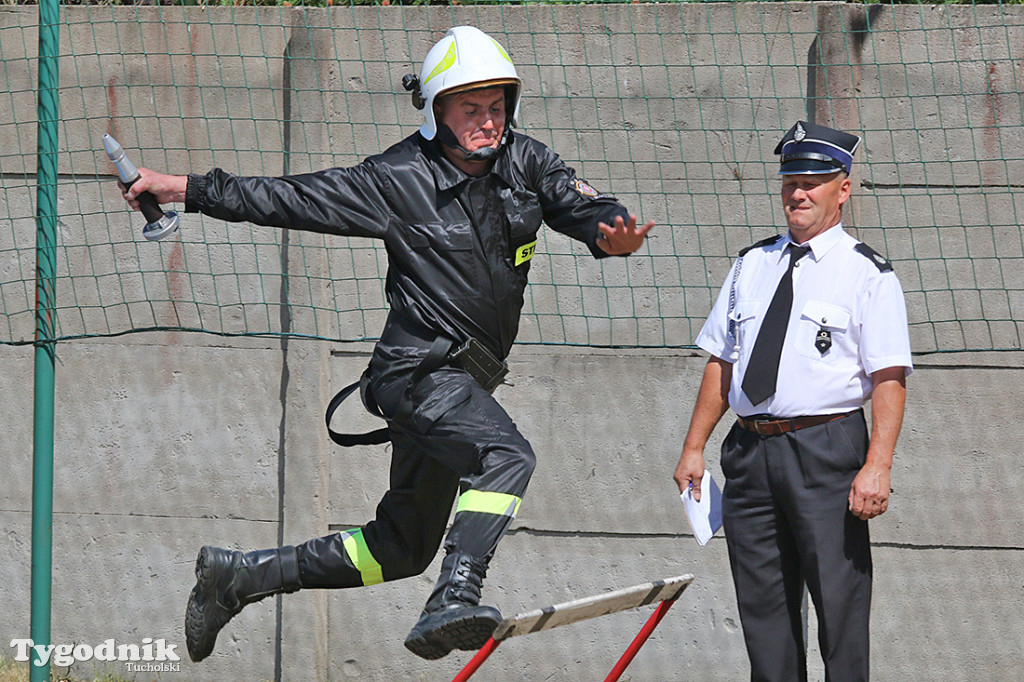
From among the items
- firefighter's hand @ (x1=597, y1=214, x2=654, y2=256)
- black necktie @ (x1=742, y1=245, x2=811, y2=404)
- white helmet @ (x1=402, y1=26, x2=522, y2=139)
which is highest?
white helmet @ (x1=402, y1=26, x2=522, y2=139)

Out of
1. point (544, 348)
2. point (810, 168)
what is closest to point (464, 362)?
point (810, 168)

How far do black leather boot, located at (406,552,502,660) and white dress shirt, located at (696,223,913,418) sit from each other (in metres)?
1.03

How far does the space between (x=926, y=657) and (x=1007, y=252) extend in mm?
1696

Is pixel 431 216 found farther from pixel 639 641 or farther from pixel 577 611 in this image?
pixel 639 641

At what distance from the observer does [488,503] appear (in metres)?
3.56

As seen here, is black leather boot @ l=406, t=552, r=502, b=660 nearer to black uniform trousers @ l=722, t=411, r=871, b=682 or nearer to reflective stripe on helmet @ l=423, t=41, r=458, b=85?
black uniform trousers @ l=722, t=411, r=871, b=682

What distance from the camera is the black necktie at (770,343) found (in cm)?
380

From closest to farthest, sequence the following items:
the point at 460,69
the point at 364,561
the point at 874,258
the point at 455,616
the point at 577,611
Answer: the point at 455,616 < the point at 577,611 < the point at 460,69 < the point at 874,258 < the point at 364,561

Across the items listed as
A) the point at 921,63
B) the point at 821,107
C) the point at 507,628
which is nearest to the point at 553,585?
the point at 507,628

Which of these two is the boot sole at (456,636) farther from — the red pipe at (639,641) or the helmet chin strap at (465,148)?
the helmet chin strap at (465,148)

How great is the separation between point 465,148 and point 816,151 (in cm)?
111

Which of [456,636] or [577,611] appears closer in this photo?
[456,636]

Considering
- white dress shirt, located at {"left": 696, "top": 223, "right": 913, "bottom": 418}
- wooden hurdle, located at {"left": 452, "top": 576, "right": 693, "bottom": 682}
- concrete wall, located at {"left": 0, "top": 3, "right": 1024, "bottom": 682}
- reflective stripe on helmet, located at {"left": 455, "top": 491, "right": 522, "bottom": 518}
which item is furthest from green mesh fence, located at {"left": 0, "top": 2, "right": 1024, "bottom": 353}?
reflective stripe on helmet, located at {"left": 455, "top": 491, "right": 522, "bottom": 518}

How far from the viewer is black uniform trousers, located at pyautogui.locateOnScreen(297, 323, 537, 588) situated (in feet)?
11.7
